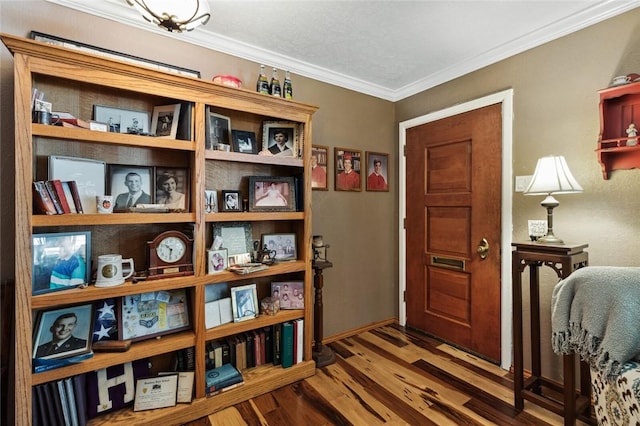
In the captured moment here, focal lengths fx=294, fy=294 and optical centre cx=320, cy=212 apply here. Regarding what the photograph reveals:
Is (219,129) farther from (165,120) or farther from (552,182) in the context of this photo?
(552,182)

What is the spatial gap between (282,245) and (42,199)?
53.9 inches

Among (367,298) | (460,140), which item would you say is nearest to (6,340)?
(367,298)

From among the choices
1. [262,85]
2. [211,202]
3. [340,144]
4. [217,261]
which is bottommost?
[217,261]

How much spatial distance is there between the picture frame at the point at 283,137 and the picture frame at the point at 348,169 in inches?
21.7

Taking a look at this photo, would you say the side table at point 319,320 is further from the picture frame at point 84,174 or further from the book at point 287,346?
the picture frame at point 84,174

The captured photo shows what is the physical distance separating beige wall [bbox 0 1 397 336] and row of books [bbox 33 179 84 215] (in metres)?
0.87

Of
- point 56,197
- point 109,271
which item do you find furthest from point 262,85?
point 109,271

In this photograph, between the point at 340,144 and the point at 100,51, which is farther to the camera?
the point at 340,144

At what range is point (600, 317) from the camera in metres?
1.23

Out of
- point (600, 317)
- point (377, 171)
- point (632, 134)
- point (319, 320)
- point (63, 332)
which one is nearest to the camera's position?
point (600, 317)

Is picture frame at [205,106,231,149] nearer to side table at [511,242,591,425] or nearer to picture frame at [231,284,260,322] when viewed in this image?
picture frame at [231,284,260,322]

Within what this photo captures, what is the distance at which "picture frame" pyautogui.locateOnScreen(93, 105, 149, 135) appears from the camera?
5.49ft

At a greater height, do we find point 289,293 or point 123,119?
point 123,119

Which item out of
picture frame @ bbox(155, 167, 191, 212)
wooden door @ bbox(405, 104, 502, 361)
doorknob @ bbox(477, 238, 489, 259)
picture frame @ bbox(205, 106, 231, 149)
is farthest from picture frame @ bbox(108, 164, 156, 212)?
doorknob @ bbox(477, 238, 489, 259)
